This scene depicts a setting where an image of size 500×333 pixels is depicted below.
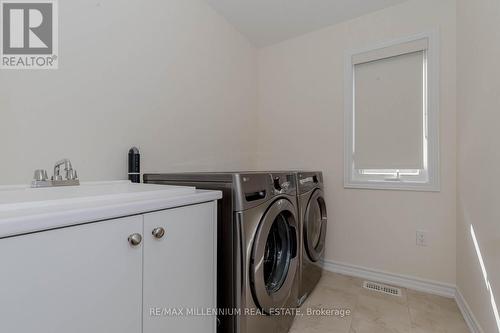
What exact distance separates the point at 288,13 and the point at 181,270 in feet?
7.01

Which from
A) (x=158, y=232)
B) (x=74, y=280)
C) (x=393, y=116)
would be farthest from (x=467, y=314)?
(x=74, y=280)

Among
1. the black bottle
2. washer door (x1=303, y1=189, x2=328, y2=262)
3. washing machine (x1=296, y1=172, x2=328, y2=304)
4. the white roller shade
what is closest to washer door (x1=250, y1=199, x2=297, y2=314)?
washing machine (x1=296, y1=172, x2=328, y2=304)

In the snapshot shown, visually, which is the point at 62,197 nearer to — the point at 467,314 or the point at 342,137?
the point at 342,137

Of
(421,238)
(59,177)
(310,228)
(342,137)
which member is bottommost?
(421,238)

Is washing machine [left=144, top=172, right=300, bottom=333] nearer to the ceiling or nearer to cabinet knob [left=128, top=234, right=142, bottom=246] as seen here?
cabinet knob [left=128, top=234, right=142, bottom=246]

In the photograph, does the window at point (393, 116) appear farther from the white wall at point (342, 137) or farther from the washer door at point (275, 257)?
the washer door at point (275, 257)

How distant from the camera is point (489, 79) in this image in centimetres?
117

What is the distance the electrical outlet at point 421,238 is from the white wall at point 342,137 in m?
0.03

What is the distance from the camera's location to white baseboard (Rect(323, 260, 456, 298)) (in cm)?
179

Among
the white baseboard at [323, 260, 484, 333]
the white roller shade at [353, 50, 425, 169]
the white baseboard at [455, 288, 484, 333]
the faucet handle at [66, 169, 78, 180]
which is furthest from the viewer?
the white roller shade at [353, 50, 425, 169]

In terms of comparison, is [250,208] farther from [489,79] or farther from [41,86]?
[489,79]

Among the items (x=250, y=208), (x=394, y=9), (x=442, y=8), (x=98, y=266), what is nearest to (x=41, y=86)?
(x=98, y=266)

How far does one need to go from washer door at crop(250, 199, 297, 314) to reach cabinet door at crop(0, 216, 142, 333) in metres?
0.51

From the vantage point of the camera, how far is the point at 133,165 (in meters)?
1.42
